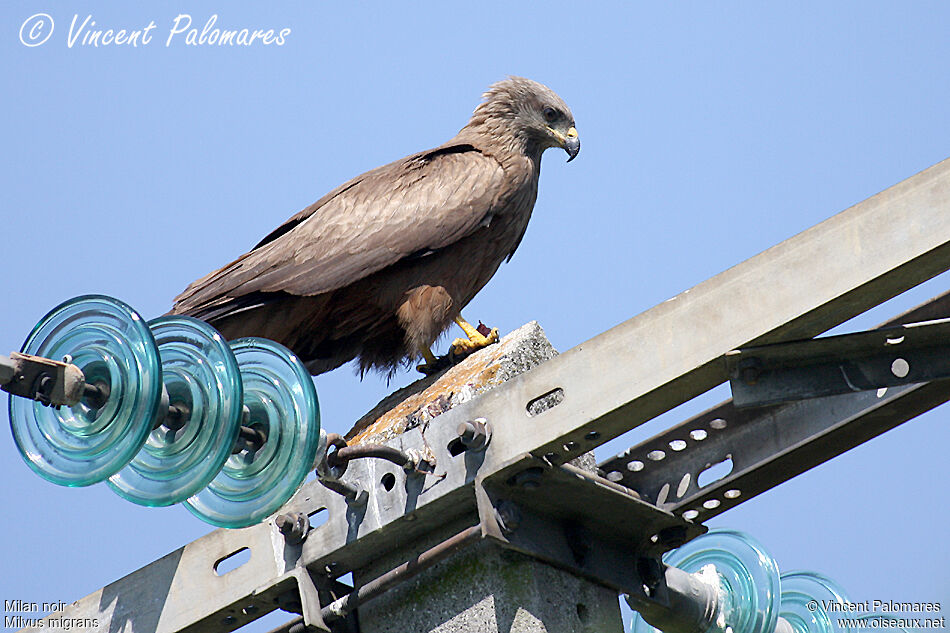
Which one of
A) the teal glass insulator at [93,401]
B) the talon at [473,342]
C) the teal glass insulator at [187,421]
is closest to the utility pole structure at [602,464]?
the teal glass insulator at [187,421]

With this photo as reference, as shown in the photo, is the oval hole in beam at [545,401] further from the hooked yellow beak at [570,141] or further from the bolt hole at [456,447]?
Answer: the hooked yellow beak at [570,141]

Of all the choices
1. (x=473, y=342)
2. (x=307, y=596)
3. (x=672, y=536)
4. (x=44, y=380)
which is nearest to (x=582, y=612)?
(x=672, y=536)

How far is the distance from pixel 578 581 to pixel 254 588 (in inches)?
41.0

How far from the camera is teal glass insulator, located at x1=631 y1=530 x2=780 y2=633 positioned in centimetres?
438

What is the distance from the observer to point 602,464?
4.05 metres

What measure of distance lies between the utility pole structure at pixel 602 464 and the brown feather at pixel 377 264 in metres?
2.12

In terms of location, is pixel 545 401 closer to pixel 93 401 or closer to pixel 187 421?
pixel 187 421

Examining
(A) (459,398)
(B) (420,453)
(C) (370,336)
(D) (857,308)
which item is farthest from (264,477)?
(C) (370,336)

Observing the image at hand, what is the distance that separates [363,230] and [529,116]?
1778mm

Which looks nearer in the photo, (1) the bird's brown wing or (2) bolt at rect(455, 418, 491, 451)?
(2) bolt at rect(455, 418, 491, 451)

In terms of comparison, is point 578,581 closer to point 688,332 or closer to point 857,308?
point 688,332

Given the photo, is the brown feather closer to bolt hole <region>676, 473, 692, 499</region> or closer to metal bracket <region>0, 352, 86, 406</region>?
bolt hole <region>676, 473, 692, 499</region>

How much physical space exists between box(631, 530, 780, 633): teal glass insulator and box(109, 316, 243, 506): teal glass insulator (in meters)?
1.90

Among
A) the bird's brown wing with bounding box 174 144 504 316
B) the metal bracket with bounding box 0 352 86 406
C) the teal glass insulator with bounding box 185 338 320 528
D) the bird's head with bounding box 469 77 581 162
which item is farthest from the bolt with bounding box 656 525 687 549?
the bird's head with bounding box 469 77 581 162
